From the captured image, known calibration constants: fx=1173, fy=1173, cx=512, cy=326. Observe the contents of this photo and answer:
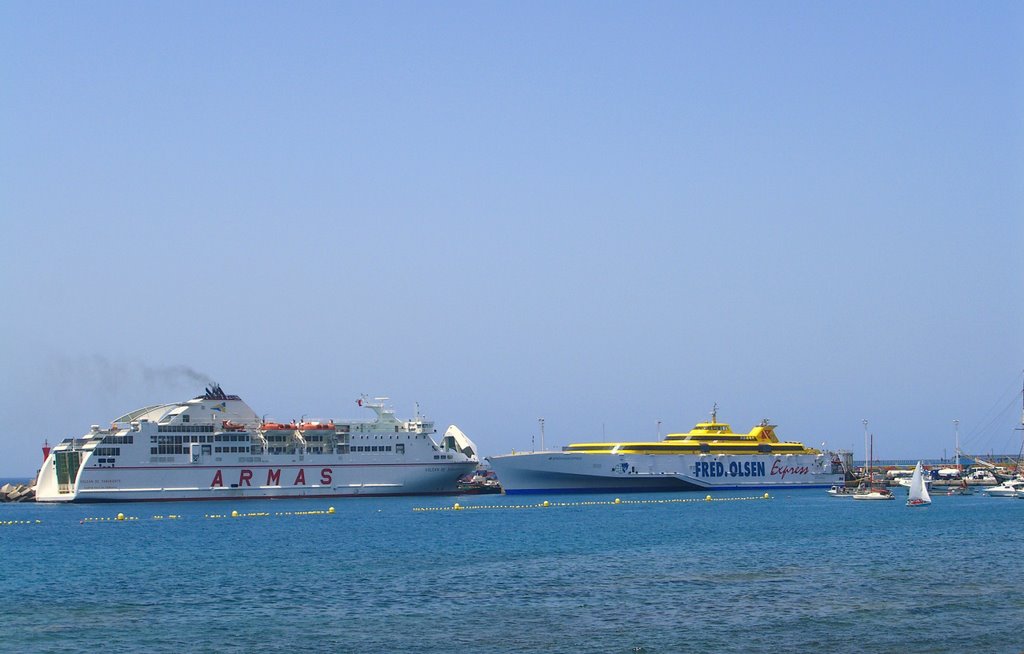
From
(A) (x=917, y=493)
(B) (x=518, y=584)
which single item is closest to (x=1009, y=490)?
(A) (x=917, y=493)

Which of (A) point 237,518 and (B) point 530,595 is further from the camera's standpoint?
(A) point 237,518

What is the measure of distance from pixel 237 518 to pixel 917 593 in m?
44.7

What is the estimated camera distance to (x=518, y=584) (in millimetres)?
40094

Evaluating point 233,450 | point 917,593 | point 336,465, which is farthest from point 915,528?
point 233,450

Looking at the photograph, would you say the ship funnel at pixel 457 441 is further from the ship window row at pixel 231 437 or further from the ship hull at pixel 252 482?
the ship window row at pixel 231 437

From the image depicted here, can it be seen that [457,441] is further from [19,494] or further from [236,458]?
[19,494]

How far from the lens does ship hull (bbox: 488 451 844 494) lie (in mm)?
92688

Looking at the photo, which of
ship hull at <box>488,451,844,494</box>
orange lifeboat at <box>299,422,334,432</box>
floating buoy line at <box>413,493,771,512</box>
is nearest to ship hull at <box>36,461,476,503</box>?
orange lifeboat at <box>299,422,334,432</box>

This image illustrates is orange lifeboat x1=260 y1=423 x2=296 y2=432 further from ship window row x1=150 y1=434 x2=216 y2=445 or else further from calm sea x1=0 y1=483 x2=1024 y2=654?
calm sea x1=0 y1=483 x2=1024 y2=654

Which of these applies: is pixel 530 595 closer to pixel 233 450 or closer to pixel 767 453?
pixel 233 450

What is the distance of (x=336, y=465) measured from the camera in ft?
290

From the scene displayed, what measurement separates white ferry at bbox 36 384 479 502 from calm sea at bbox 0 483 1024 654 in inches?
554

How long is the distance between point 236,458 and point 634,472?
103ft

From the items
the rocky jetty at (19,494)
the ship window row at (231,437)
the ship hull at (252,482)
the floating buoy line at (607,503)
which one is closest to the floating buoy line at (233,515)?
the floating buoy line at (607,503)
